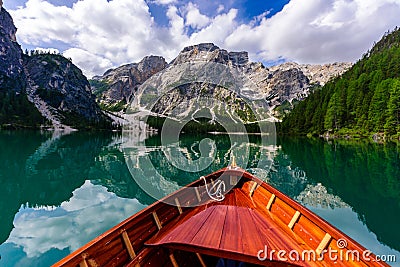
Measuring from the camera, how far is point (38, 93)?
17000 cm

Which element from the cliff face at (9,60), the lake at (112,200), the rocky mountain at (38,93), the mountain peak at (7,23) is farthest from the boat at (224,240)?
the mountain peak at (7,23)

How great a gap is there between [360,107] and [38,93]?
191600mm

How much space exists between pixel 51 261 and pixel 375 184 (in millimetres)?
19367

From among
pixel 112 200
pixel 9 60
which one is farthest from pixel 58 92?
pixel 112 200

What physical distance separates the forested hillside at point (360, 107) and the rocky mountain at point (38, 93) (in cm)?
11564

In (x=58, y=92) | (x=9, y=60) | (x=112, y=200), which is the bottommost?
(x=112, y=200)

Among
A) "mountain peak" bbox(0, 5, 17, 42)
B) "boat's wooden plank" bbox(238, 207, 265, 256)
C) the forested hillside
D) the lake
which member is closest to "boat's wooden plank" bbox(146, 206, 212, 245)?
"boat's wooden plank" bbox(238, 207, 265, 256)

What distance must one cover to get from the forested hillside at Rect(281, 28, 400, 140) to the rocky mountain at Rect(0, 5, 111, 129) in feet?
379

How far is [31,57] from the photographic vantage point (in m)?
192

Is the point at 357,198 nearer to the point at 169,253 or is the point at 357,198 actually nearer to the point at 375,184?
the point at 375,184

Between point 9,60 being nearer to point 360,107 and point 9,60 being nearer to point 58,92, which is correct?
point 58,92

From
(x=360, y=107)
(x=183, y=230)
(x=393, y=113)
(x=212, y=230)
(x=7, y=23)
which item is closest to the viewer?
(x=212, y=230)

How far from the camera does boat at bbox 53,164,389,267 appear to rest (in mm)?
3949

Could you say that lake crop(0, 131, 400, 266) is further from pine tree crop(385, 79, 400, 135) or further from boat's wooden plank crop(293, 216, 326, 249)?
pine tree crop(385, 79, 400, 135)
